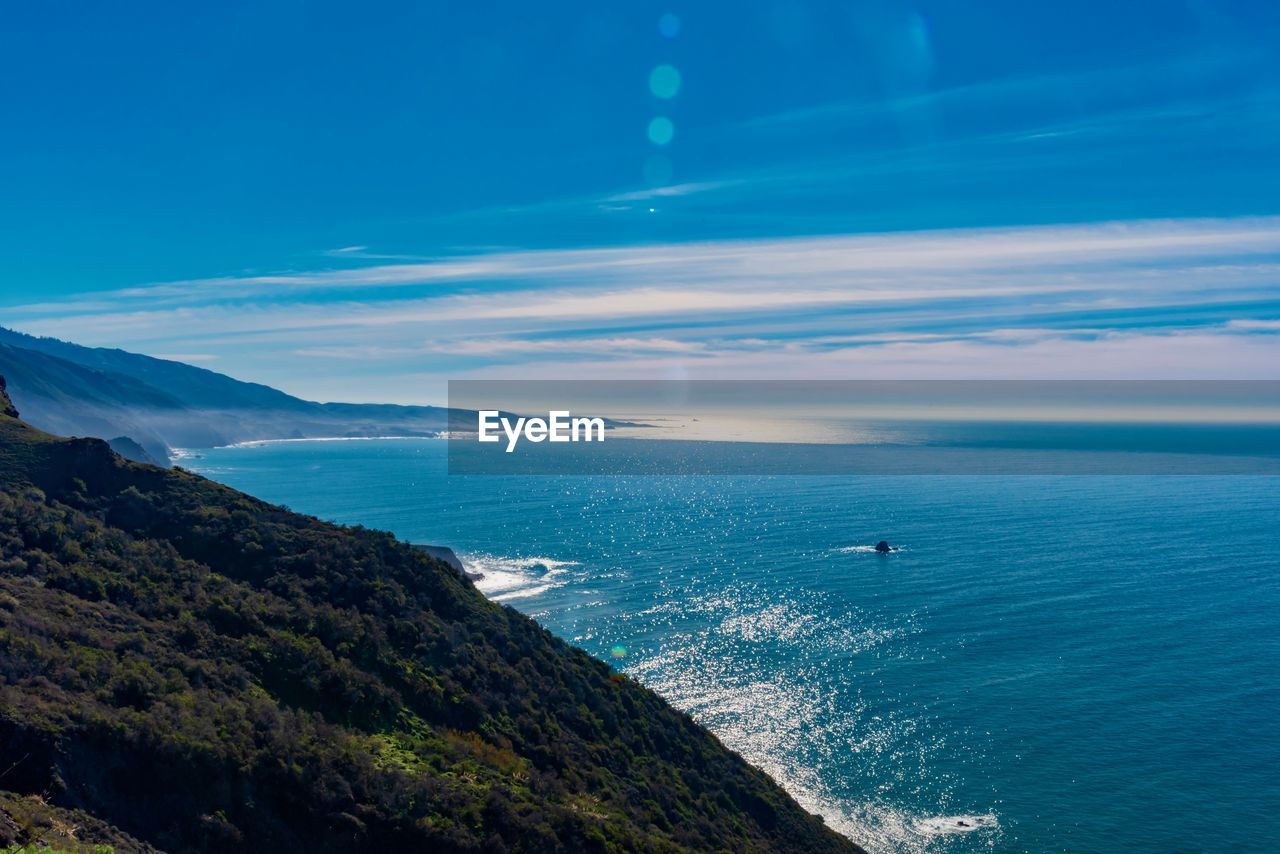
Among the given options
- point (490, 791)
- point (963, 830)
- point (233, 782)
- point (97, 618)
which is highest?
point (97, 618)

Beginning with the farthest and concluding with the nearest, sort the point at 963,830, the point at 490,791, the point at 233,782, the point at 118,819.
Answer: the point at 963,830 → the point at 490,791 → the point at 233,782 → the point at 118,819

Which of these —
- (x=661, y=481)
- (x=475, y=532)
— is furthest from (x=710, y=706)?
(x=661, y=481)

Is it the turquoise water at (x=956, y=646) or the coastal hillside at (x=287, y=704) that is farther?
the turquoise water at (x=956, y=646)

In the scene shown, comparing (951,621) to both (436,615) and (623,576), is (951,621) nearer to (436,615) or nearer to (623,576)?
(623,576)

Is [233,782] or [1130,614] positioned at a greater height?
[233,782]

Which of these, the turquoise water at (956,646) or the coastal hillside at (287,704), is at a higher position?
the coastal hillside at (287,704)

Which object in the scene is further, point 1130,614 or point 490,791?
point 1130,614
